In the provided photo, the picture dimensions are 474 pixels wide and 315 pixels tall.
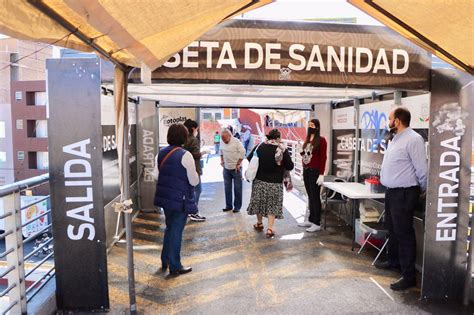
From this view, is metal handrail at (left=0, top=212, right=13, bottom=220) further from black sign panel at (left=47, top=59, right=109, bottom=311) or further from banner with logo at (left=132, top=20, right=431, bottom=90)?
banner with logo at (left=132, top=20, right=431, bottom=90)

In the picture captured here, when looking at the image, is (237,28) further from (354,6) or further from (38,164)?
(38,164)

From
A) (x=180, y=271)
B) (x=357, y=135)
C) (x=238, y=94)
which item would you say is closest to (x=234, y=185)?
(x=238, y=94)

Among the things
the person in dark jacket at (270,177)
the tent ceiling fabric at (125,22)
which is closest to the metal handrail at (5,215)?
the tent ceiling fabric at (125,22)

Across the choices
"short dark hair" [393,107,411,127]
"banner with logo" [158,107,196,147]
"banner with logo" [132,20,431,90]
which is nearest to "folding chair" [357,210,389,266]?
"short dark hair" [393,107,411,127]

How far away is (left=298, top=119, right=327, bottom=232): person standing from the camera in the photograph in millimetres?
5324

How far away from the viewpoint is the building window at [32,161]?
26.5 metres

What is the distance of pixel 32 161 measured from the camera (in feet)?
87.0

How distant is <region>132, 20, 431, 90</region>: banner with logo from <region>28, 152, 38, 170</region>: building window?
27494mm

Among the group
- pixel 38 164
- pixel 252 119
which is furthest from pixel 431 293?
pixel 38 164

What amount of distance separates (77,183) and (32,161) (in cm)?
2741

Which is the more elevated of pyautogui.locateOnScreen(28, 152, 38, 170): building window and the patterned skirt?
the patterned skirt

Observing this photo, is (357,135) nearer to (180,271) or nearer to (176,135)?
(176,135)

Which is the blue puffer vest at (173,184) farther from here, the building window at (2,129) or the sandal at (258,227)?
the building window at (2,129)

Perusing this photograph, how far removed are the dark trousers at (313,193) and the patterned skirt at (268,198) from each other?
23.2 inches
